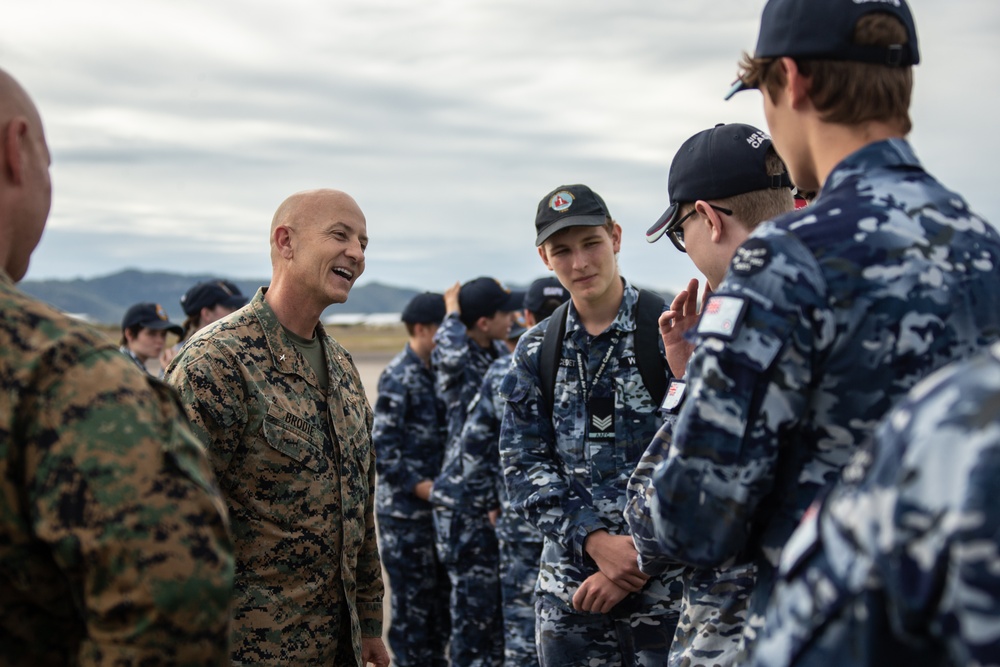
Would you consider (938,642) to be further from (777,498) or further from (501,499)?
(501,499)

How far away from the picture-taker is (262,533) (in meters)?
3.38

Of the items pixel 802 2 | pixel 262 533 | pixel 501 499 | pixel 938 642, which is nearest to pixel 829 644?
pixel 938 642

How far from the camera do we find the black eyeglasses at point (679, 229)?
272cm

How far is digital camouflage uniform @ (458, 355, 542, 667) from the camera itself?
A: 586 centimetres

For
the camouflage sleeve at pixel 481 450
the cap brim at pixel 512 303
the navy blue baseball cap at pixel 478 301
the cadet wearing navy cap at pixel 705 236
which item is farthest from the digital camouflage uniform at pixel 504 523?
the cadet wearing navy cap at pixel 705 236

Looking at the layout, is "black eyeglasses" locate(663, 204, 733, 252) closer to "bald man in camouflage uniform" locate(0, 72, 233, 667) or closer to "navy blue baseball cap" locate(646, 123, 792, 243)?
"navy blue baseball cap" locate(646, 123, 792, 243)

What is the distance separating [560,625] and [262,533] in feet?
4.27

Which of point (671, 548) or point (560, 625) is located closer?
point (671, 548)

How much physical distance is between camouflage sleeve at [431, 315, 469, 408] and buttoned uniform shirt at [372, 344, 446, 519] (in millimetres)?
186

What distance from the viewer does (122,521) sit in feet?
5.54

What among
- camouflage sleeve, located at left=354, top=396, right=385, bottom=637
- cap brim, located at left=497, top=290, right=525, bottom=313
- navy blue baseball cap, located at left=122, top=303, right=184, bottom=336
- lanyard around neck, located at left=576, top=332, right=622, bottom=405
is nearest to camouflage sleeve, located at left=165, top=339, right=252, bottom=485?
camouflage sleeve, located at left=354, top=396, right=385, bottom=637

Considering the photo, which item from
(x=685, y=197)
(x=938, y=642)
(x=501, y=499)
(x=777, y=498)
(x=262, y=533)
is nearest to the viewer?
(x=938, y=642)

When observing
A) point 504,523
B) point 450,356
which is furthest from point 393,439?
point 504,523

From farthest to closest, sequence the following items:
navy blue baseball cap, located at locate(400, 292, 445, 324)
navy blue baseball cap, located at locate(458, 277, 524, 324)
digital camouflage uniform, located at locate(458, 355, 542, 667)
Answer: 1. navy blue baseball cap, located at locate(400, 292, 445, 324)
2. navy blue baseball cap, located at locate(458, 277, 524, 324)
3. digital camouflage uniform, located at locate(458, 355, 542, 667)
